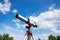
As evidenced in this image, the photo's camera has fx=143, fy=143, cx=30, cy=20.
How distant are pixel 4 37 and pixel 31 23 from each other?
40.8 meters

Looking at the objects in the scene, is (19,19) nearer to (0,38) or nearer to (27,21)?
(27,21)

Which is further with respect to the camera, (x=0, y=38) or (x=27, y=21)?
(x=0, y=38)

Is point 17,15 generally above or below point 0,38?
below

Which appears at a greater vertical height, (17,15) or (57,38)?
(57,38)

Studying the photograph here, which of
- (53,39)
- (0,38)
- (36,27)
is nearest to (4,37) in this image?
(0,38)

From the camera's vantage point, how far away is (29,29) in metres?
24.1

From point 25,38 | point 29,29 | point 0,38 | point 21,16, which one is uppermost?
point 0,38

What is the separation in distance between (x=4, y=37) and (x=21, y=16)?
139ft

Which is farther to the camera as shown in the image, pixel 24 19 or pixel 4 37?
pixel 4 37

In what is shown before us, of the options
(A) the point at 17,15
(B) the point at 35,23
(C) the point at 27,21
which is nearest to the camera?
(A) the point at 17,15

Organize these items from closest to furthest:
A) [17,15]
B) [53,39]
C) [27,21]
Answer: [17,15] → [27,21] → [53,39]

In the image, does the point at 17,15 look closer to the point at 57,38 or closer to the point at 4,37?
the point at 4,37

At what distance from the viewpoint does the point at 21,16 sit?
74.3ft

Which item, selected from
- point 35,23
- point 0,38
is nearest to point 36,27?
point 35,23
